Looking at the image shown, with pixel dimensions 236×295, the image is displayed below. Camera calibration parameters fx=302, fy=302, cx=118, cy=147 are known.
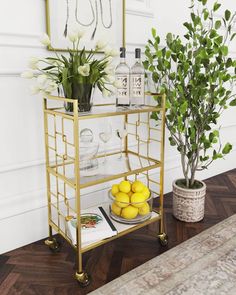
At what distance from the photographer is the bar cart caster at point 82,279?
5.26 ft

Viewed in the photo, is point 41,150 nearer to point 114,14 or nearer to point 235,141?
point 114,14

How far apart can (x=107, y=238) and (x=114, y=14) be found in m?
1.46

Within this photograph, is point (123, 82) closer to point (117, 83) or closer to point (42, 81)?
point (117, 83)

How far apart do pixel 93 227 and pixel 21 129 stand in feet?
2.42

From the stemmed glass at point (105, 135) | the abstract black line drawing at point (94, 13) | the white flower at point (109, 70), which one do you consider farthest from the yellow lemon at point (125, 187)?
the abstract black line drawing at point (94, 13)

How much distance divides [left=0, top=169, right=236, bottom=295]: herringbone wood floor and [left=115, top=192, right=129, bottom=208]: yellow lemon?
1.00ft

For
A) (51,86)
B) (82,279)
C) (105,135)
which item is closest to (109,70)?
(51,86)

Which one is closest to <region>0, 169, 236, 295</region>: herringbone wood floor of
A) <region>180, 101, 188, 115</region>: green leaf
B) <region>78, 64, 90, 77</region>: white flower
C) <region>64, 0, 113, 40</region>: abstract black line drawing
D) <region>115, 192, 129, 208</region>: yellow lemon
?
<region>115, 192, 129, 208</region>: yellow lemon

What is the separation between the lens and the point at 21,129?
1.85m

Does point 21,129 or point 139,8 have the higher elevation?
point 139,8

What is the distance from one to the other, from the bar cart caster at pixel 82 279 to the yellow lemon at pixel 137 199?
503 mm

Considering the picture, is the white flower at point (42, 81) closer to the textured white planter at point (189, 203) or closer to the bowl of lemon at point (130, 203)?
the bowl of lemon at point (130, 203)

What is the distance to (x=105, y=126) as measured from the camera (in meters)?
2.23

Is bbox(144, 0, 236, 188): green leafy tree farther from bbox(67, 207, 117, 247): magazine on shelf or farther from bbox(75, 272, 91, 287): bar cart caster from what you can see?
bbox(75, 272, 91, 287): bar cart caster
